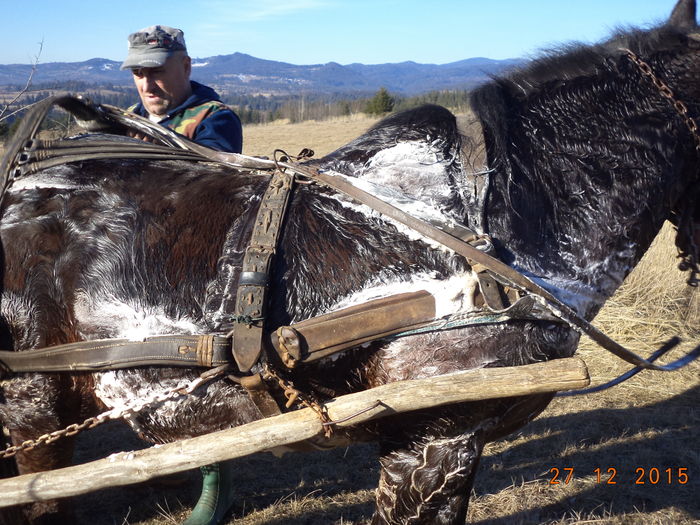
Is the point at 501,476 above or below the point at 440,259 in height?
below

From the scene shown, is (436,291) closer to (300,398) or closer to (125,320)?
(300,398)

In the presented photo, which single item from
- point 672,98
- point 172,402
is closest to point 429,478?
point 172,402

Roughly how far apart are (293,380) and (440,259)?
617mm

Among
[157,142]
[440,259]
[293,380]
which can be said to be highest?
[157,142]

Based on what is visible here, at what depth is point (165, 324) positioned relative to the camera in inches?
73.0

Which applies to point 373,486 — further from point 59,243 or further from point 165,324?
point 59,243

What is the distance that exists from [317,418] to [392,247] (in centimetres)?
58

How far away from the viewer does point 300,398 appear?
1827 millimetres

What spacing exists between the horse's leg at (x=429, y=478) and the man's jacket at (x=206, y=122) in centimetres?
181

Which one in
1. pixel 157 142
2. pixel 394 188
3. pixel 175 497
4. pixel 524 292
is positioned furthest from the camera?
pixel 175 497

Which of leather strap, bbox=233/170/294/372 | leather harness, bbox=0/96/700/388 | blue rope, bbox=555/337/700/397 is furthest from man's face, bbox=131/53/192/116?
blue rope, bbox=555/337/700/397

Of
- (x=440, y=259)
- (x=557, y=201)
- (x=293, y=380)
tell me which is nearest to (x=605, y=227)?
(x=557, y=201)

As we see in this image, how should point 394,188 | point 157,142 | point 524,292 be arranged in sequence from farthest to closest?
point 157,142
point 394,188
point 524,292

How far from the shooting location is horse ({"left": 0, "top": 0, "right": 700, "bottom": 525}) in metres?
1.85
